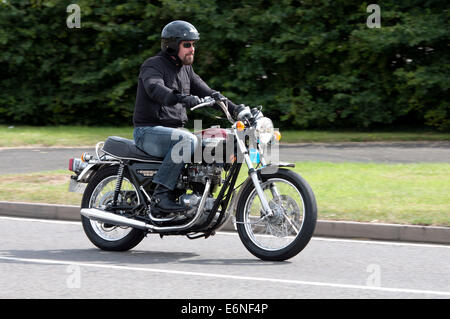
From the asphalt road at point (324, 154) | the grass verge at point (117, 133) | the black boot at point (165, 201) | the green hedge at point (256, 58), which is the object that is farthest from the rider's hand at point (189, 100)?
the green hedge at point (256, 58)

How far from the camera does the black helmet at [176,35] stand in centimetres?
736

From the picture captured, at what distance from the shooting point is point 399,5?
1727 centimetres

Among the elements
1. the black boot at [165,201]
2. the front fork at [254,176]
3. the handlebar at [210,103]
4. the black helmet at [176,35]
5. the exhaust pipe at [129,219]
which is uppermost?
the black helmet at [176,35]

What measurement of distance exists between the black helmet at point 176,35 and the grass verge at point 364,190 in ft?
5.46

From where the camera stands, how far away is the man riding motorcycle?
724cm

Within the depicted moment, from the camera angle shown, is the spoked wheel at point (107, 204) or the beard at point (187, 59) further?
the spoked wheel at point (107, 204)

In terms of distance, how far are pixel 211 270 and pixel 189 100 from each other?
4.55 feet

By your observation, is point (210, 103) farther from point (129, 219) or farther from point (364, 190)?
point (364, 190)

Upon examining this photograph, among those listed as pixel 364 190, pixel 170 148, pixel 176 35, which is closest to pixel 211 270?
pixel 170 148

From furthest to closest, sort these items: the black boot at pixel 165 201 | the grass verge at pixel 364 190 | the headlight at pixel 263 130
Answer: the grass verge at pixel 364 190, the black boot at pixel 165 201, the headlight at pixel 263 130

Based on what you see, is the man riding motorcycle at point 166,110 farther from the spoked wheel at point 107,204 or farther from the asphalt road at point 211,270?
the asphalt road at point 211,270

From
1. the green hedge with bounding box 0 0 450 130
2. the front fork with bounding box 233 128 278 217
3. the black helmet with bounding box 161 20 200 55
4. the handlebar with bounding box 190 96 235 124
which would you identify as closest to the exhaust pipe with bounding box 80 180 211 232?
the front fork with bounding box 233 128 278 217
